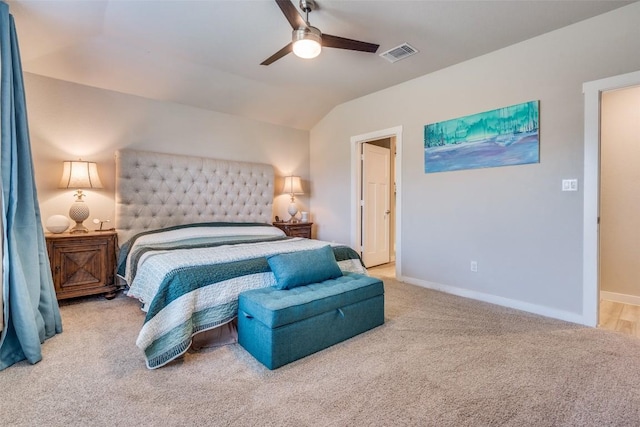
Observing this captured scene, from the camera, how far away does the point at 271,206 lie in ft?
15.3

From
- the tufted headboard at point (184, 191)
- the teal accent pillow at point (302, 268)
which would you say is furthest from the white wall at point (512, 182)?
→ the tufted headboard at point (184, 191)

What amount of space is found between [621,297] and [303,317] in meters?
3.48

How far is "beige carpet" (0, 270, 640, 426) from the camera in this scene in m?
1.51

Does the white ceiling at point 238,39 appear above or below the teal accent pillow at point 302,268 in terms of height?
above

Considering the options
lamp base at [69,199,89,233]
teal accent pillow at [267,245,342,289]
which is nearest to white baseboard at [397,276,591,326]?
teal accent pillow at [267,245,342,289]

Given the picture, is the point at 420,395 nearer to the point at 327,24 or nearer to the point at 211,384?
the point at 211,384

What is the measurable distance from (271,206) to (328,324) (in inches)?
108

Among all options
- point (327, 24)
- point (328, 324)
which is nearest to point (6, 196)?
point (328, 324)

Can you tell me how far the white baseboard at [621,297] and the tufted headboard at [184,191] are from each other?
4.13m

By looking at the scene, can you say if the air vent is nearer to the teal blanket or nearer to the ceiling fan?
the ceiling fan

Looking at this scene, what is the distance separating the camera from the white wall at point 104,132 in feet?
10.4

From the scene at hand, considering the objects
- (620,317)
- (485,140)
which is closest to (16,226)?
(485,140)

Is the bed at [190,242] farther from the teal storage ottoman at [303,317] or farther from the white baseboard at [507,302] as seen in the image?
the white baseboard at [507,302]

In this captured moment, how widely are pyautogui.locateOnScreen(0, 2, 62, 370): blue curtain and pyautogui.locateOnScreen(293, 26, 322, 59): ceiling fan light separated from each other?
1.89 meters
